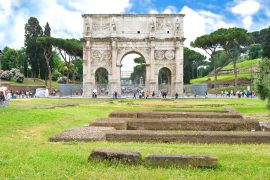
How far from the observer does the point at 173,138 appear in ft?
38.7

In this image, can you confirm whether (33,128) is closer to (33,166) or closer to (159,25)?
(33,166)

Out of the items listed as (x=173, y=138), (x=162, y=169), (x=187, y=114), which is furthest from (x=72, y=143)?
(x=187, y=114)

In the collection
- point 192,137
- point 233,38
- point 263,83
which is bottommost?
point 192,137

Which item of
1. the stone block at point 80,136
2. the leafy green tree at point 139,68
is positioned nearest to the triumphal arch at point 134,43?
the stone block at point 80,136

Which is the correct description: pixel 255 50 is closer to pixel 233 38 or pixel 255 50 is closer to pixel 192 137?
pixel 233 38

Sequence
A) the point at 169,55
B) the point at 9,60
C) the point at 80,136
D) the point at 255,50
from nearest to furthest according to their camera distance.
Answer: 1. the point at 80,136
2. the point at 169,55
3. the point at 9,60
4. the point at 255,50

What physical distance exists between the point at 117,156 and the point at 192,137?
439cm

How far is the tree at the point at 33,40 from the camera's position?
245 ft

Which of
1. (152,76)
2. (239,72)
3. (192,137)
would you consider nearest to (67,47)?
(152,76)

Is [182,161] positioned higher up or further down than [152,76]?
further down

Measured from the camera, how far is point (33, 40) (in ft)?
245

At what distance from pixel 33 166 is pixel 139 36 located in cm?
5094

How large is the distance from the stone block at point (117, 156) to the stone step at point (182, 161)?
0.22 metres

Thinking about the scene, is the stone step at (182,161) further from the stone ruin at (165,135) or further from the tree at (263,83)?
the tree at (263,83)
